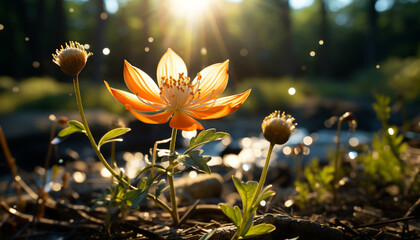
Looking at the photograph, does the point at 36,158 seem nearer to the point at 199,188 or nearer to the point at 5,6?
the point at 199,188

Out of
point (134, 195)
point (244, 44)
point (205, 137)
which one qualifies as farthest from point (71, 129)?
point (244, 44)

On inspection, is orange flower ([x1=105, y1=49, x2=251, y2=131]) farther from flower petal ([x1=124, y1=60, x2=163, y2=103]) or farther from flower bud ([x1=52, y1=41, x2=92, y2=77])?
flower bud ([x1=52, y1=41, x2=92, y2=77])

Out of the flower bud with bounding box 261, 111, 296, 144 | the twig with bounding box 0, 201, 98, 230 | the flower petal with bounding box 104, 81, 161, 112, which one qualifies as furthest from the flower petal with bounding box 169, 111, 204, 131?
the twig with bounding box 0, 201, 98, 230

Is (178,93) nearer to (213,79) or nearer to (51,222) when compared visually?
(213,79)

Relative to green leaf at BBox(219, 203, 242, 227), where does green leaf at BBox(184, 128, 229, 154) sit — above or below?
above

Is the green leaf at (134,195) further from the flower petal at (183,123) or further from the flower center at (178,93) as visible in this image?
the flower center at (178,93)

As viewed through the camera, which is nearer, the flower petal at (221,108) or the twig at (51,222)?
the flower petal at (221,108)

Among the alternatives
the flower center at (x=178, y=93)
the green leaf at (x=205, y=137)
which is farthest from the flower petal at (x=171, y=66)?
the green leaf at (x=205, y=137)

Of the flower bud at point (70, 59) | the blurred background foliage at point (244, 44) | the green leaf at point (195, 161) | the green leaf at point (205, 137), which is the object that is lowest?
Result: the green leaf at point (195, 161)
